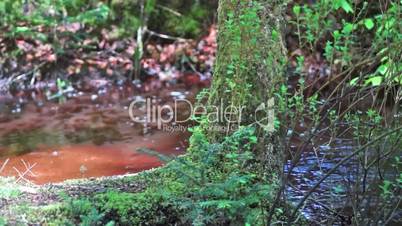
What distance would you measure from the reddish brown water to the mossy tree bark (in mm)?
1919

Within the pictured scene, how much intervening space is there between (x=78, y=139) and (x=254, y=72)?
338 cm

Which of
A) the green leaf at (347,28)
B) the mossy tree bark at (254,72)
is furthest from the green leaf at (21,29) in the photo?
the green leaf at (347,28)

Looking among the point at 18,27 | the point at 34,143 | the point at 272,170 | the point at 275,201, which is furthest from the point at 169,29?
the point at 275,201

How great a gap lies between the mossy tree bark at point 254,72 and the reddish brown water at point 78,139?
1.92 m

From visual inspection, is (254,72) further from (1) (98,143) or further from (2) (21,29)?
(2) (21,29)

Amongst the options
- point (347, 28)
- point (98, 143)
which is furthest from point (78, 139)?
point (347, 28)

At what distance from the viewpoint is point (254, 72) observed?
3.52 meters

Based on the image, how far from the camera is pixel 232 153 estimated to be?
3355 mm

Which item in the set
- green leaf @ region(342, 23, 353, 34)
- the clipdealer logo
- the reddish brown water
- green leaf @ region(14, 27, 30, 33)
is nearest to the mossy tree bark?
the clipdealer logo

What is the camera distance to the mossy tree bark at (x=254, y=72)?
11.3ft

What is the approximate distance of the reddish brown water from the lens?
5.48m

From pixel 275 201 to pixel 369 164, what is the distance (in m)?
0.56

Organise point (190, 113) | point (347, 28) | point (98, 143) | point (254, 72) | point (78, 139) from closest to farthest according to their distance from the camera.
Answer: point (347, 28) → point (254, 72) → point (98, 143) → point (78, 139) → point (190, 113)

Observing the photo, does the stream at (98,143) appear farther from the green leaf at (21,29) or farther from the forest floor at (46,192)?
the green leaf at (21,29)
